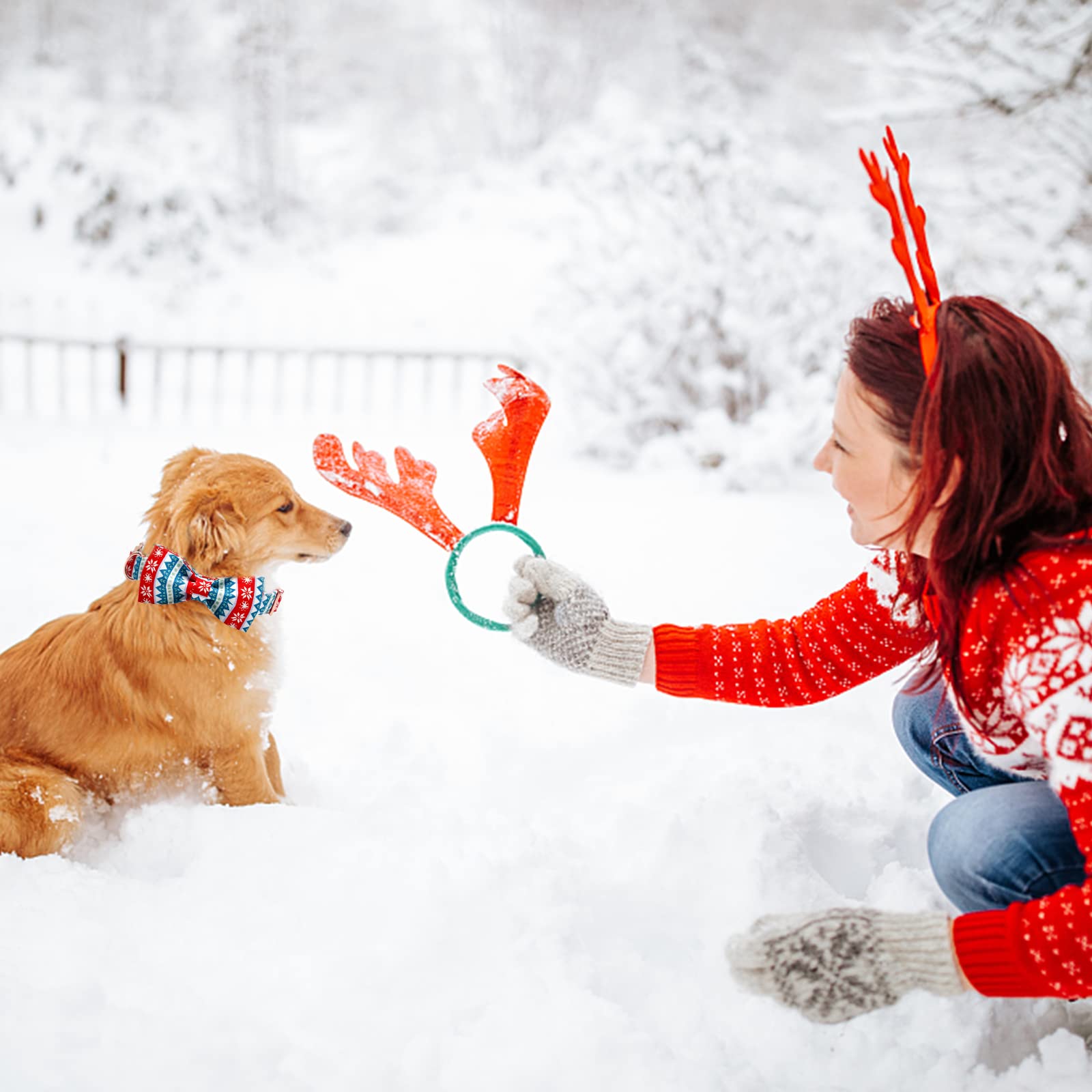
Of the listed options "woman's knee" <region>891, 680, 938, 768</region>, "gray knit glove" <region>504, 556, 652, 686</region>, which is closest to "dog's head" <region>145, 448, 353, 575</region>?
"gray knit glove" <region>504, 556, 652, 686</region>

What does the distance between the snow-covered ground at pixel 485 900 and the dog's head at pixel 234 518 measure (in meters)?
0.23

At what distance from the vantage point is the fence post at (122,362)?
721 centimetres

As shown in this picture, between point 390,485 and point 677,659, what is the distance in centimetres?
64

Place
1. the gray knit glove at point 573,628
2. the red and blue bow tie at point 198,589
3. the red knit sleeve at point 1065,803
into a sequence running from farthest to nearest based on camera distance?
the red and blue bow tie at point 198,589, the gray knit glove at point 573,628, the red knit sleeve at point 1065,803

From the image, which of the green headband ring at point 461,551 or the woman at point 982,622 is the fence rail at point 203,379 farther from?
the woman at point 982,622

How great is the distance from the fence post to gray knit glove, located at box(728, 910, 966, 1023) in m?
7.50

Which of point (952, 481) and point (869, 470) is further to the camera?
point (869, 470)

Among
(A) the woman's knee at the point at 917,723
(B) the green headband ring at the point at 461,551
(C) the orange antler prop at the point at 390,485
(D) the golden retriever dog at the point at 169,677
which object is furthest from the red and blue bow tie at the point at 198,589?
(A) the woman's knee at the point at 917,723

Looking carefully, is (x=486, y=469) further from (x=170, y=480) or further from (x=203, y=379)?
(x=203, y=379)

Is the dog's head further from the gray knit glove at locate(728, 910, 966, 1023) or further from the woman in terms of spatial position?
the gray knit glove at locate(728, 910, 966, 1023)

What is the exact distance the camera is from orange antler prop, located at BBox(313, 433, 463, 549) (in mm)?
1654

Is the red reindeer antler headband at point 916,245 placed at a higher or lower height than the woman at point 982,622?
higher

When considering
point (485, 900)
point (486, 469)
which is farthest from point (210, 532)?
point (486, 469)

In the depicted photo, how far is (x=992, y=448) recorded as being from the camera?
109 cm
